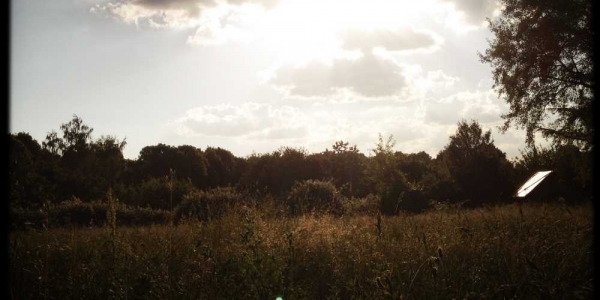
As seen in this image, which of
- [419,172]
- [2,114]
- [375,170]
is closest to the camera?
[2,114]

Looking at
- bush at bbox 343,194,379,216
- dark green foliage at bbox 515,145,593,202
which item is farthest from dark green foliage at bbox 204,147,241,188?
dark green foliage at bbox 515,145,593,202

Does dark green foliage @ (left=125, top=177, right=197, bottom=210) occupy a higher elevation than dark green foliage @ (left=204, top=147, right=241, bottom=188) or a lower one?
lower

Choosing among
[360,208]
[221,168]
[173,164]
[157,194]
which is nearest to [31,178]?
[157,194]

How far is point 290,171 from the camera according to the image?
131ft

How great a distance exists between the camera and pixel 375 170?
32.1m

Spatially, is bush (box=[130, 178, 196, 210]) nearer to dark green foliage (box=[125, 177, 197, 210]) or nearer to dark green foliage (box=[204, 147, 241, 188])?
dark green foliage (box=[125, 177, 197, 210])

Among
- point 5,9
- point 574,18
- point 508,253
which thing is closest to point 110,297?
point 5,9

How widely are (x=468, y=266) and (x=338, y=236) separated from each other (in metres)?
2.18

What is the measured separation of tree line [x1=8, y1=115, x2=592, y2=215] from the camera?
22.3 meters

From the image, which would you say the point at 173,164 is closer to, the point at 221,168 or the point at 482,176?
the point at 221,168

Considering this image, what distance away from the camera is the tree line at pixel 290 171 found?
877 inches

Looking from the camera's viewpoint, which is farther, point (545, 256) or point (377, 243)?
point (377, 243)

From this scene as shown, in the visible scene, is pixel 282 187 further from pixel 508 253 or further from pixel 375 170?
pixel 508 253

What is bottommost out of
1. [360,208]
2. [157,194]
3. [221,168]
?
[360,208]
